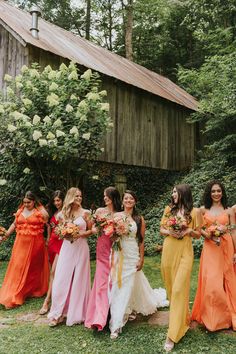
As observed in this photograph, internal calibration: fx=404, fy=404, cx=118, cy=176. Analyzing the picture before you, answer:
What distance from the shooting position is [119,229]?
5.41 meters

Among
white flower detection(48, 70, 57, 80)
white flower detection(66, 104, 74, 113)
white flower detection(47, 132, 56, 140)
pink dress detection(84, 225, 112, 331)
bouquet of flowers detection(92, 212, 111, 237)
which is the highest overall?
white flower detection(48, 70, 57, 80)

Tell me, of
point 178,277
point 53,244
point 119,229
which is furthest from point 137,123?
point 178,277

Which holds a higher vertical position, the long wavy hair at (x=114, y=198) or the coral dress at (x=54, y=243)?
the long wavy hair at (x=114, y=198)

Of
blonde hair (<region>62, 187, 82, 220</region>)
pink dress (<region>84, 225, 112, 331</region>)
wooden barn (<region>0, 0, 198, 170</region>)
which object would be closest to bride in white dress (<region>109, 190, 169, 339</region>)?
pink dress (<region>84, 225, 112, 331</region>)

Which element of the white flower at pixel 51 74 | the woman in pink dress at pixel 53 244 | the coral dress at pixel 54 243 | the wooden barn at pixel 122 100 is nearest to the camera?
the woman in pink dress at pixel 53 244

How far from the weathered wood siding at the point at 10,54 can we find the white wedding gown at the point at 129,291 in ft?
26.6

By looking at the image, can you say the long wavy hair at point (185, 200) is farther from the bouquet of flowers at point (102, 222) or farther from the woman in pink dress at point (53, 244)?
the woman in pink dress at point (53, 244)

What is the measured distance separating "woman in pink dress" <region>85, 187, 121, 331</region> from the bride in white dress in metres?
0.12

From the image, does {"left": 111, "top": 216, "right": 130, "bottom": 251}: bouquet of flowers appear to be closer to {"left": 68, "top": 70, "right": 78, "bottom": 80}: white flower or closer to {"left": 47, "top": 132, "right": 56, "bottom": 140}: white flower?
{"left": 47, "top": 132, "right": 56, "bottom": 140}: white flower

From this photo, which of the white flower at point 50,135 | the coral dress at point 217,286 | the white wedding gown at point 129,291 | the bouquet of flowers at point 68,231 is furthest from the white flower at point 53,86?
the coral dress at point 217,286

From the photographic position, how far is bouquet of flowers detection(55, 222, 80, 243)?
5789 millimetres

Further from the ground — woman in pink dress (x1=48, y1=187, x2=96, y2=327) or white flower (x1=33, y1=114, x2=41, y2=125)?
white flower (x1=33, y1=114, x2=41, y2=125)

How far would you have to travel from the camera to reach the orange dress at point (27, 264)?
→ 720 cm

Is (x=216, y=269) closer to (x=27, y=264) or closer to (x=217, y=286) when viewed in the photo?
(x=217, y=286)
